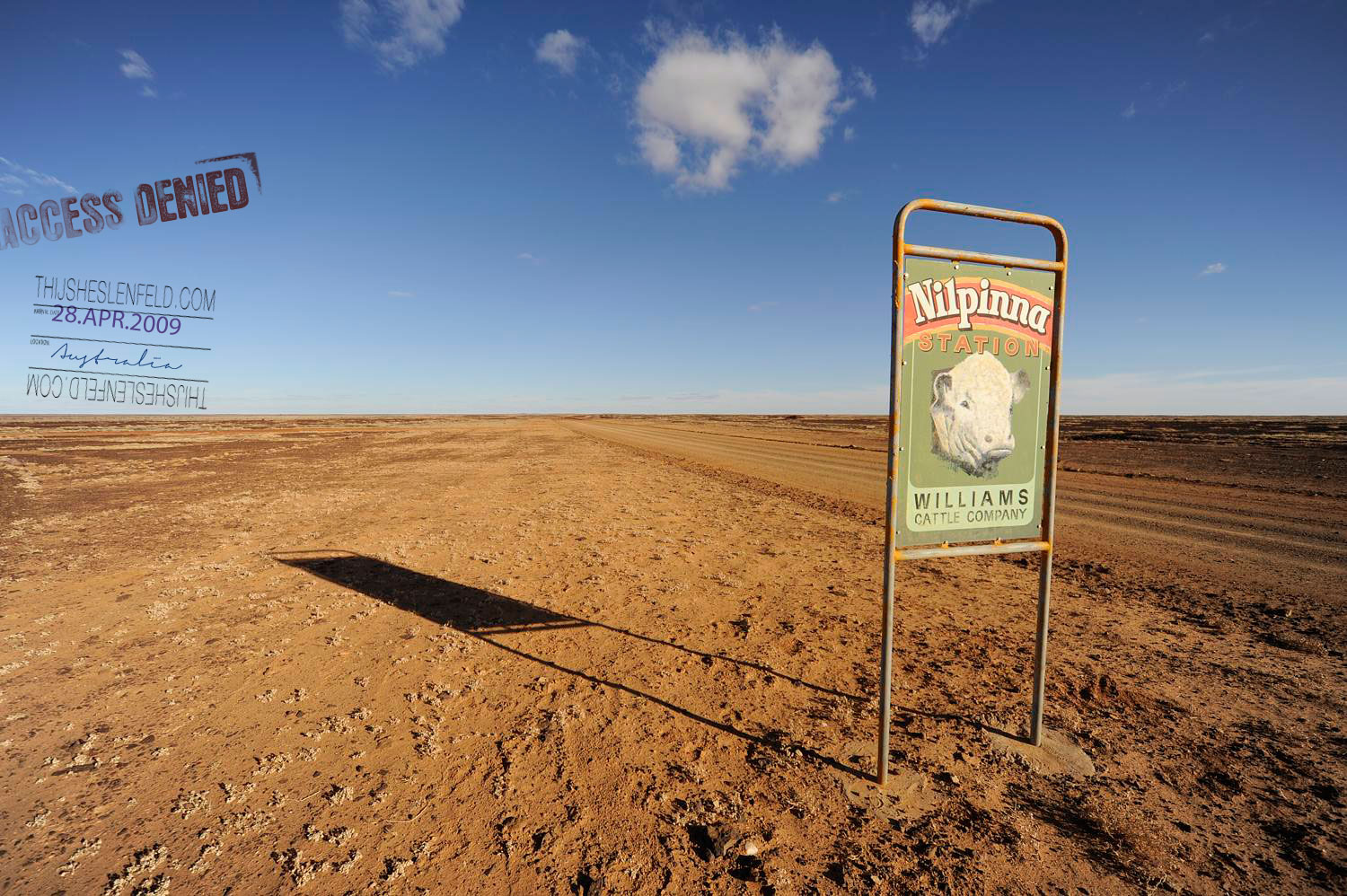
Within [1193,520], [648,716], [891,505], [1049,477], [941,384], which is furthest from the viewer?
[1193,520]

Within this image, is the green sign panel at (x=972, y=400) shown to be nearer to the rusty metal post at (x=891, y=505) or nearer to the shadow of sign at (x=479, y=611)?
the rusty metal post at (x=891, y=505)

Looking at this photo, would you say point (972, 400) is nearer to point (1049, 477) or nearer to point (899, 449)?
point (899, 449)

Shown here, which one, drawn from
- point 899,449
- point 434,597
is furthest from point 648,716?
point 434,597

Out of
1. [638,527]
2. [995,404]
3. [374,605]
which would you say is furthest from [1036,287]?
[638,527]

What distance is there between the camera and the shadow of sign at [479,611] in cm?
405

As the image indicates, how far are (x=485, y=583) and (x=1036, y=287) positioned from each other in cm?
704

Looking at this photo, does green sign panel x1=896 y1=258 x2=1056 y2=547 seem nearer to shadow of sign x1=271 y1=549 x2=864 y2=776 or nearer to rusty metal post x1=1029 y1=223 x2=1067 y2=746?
rusty metal post x1=1029 y1=223 x2=1067 y2=746

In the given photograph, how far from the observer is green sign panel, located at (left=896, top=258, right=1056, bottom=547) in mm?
3193

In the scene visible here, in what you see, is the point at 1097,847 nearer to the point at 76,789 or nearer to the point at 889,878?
the point at 889,878

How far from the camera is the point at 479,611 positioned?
614 cm

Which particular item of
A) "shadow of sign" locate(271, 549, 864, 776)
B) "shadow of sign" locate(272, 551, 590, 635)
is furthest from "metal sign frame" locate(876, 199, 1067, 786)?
"shadow of sign" locate(272, 551, 590, 635)

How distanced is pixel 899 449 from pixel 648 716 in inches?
114

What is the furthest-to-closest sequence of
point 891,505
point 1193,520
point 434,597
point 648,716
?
point 1193,520 → point 434,597 → point 648,716 → point 891,505

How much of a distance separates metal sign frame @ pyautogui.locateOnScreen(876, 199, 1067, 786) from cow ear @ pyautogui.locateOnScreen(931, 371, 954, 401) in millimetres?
349
